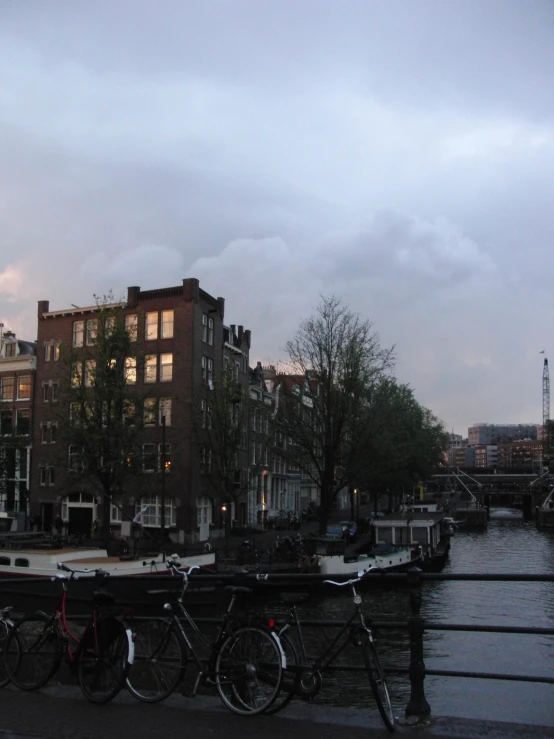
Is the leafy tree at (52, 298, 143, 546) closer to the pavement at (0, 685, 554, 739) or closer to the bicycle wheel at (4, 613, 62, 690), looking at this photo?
the bicycle wheel at (4, 613, 62, 690)

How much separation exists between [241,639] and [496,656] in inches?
655

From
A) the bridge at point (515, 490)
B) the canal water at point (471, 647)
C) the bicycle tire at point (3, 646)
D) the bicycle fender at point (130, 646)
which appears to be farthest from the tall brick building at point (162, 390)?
the bridge at point (515, 490)

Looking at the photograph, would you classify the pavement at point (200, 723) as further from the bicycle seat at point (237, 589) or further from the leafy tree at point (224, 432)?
the leafy tree at point (224, 432)

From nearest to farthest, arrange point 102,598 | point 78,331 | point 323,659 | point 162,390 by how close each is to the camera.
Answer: point 323,659, point 102,598, point 162,390, point 78,331

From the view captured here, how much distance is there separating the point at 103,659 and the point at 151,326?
4712cm

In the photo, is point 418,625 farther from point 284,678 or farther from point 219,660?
Answer: point 219,660

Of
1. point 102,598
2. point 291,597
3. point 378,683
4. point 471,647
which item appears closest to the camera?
point 378,683

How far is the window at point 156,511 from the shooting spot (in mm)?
50562

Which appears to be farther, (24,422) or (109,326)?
(24,422)

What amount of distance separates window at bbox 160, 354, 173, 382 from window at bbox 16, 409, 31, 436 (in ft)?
36.7

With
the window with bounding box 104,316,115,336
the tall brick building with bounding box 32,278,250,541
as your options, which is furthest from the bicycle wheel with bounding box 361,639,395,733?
the tall brick building with bounding box 32,278,250,541

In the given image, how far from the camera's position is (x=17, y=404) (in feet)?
195

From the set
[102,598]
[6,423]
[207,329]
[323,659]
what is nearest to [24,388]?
[6,423]

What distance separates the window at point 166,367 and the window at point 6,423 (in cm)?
1155
